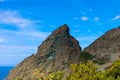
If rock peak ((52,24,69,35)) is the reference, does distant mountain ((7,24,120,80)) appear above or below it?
below

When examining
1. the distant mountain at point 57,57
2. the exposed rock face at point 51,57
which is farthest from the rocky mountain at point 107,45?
the exposed rock face at point 51,57

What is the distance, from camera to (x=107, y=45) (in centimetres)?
11800

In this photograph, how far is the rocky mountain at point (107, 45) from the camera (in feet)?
363

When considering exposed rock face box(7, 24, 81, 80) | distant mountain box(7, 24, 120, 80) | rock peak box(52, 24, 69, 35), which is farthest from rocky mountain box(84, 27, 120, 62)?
rock peak box(52, 24, 69, 35)

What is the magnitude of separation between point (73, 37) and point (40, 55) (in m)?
12.8

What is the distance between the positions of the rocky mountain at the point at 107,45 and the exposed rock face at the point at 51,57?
8.90 m

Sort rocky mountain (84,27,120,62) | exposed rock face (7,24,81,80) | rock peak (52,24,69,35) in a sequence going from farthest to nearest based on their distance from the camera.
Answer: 1. rocky mountain (84,27,120,62)
2. rock peak (52,24,69,35)
3. exposed rock face (7,24,81,80)

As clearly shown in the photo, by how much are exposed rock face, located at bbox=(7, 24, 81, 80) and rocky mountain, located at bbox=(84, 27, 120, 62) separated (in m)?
8.90

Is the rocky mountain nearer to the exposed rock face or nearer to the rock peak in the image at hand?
the exposed rock face

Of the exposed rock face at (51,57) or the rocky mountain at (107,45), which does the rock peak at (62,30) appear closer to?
the exposed rock face at (51,57)

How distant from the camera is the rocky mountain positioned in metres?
111

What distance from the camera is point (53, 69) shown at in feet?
311

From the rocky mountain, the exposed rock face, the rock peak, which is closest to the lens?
the exposed rock face

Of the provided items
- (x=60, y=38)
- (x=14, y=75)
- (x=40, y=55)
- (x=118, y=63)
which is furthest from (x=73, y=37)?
(x=118, y=63)
